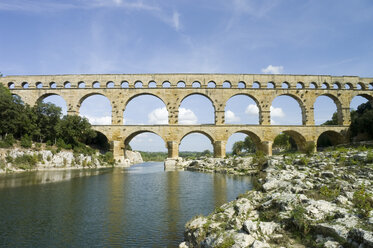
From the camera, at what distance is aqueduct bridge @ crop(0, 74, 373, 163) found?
33.0m

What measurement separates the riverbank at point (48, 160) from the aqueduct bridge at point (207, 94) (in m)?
2.92

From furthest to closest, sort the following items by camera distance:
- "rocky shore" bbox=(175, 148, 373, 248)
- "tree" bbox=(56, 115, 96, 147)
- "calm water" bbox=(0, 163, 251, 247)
→ "tree" bbox=(56, 115, 96, 147) < "calm water" bbox=(0, 163, 251, 247) < "rocky shore" bbox=(175, 148, 373, 248)

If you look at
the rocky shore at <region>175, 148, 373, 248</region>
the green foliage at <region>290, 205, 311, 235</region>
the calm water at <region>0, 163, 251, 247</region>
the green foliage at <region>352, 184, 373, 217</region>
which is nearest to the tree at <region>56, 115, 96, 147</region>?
the calm water at <region>0, 163, 251, 247</region>

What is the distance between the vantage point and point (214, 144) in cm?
3294

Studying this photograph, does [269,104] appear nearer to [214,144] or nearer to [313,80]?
[313,80]

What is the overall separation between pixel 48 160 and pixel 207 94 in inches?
853

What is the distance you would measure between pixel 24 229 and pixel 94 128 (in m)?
27.2

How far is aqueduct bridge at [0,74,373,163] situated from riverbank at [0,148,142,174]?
2.92 m

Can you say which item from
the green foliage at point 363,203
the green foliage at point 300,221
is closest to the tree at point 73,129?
the green foliage at point 300,221

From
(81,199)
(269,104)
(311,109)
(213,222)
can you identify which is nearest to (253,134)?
(269,104)

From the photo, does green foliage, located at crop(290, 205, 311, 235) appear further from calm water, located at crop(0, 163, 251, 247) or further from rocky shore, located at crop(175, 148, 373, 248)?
calm water, located at crop(0, 163, 251, 247)

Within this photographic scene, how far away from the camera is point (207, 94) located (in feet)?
113

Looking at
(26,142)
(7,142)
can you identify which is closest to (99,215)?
(7,142)

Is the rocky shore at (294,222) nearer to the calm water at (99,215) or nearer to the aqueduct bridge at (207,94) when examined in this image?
the calm water at (99,215)
